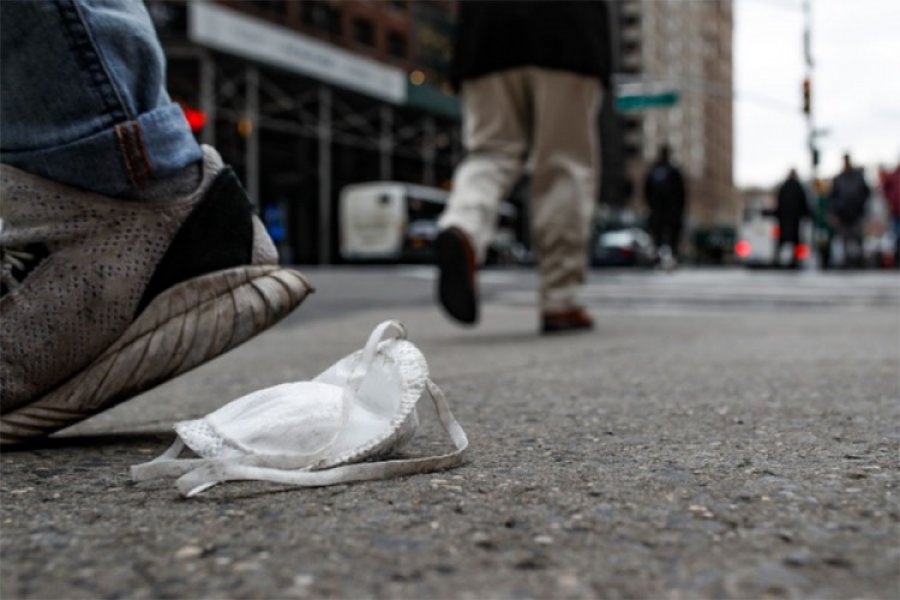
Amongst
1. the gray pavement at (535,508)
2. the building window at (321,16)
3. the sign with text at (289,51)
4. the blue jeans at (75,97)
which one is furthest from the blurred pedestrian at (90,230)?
the building window at (321,16)

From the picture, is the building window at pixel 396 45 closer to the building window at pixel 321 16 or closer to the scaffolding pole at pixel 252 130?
the building window at pixel 321 16

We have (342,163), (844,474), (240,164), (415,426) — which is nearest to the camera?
(844,474)

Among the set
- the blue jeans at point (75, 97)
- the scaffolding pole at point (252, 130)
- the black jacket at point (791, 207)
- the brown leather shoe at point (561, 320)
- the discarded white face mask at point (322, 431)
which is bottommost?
the brown leather shoe at point (561, 320)

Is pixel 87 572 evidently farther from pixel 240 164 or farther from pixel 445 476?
pixel 240 164

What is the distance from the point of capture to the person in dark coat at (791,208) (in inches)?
675

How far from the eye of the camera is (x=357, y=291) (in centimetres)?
847

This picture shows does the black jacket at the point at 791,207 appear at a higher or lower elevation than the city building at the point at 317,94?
lower

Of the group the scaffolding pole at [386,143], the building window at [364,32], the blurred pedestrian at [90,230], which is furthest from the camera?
the scaffolding pole at [386,143]

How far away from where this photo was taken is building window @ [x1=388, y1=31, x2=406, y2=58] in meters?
37.2

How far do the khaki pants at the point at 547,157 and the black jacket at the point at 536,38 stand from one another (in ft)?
0.18

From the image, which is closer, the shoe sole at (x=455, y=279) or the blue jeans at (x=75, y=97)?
the blue jeans at (x=75, y=97)

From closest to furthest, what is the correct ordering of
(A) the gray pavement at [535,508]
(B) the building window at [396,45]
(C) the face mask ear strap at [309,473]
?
(A) the gray pavement at [535,508] < (C) the face mask ear strap at [309,473] < (B) the building window at [396,45]

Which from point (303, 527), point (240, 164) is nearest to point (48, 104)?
point (303, 527)

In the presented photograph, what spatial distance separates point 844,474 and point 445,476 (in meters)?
0.52
